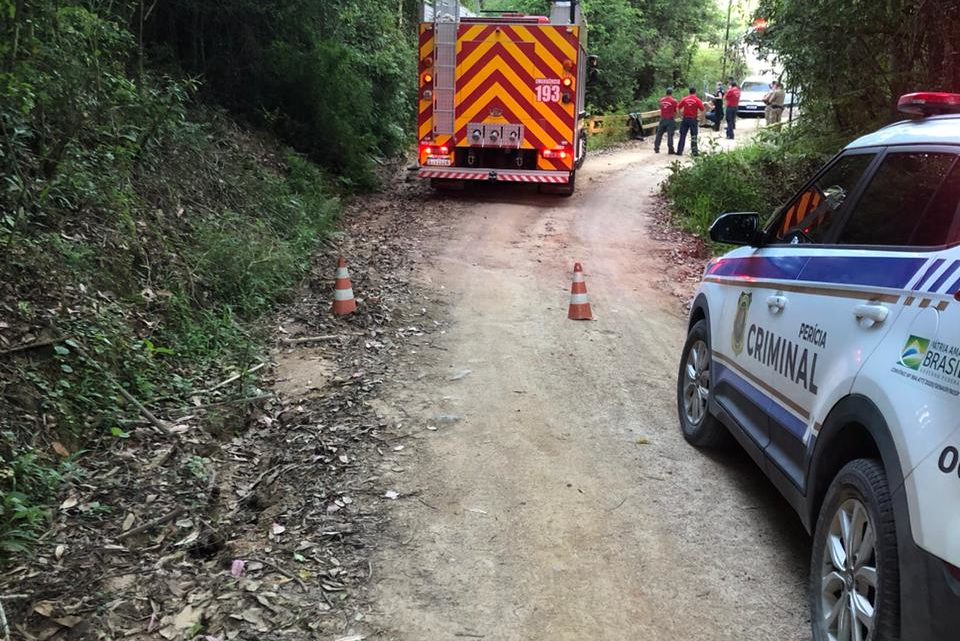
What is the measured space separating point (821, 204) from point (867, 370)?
1428mm

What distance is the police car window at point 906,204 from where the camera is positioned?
9.20ft

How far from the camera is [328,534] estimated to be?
4043 millimetres

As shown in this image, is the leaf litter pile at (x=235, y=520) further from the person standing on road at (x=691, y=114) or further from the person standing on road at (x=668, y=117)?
the person standing on road at (x=668, y=117)

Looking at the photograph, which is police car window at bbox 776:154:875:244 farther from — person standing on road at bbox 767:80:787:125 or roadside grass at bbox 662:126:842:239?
person standing on road at bbox 767:80:787:125

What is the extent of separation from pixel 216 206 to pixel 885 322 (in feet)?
25.8

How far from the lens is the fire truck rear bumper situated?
47.1 feet

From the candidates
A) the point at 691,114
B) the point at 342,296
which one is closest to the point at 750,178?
the point at 342,296

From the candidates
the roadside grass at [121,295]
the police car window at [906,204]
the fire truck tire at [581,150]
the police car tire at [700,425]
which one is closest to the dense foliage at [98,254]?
the roadside grass at [121,295]

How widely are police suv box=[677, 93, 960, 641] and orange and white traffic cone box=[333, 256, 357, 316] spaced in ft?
14.1

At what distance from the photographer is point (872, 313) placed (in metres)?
2.86

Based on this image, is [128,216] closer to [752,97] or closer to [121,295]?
[121,295]

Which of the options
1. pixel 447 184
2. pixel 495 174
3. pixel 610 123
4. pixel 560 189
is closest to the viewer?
pixel 495 174

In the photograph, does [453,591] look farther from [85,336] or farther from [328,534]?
[85,336]

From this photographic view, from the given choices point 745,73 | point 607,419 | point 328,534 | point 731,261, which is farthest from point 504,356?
point 745,73
